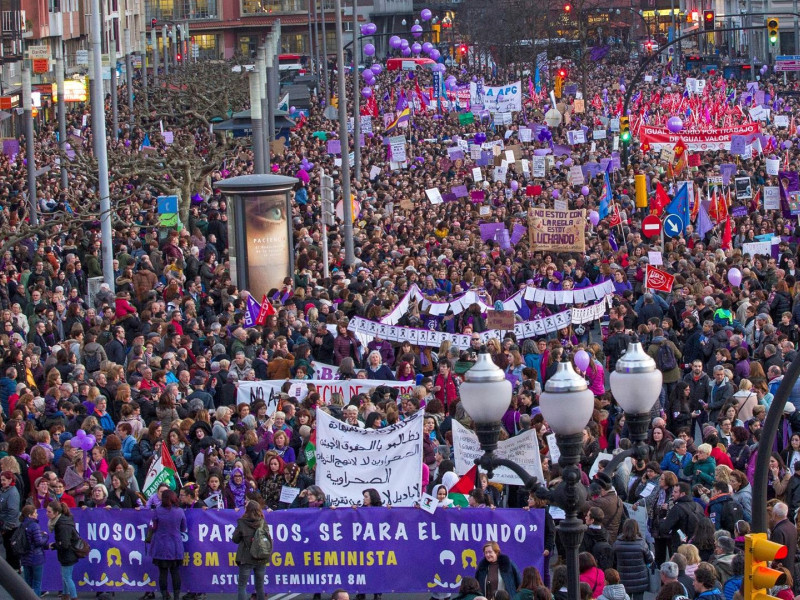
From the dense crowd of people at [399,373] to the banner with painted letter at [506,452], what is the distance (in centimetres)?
14

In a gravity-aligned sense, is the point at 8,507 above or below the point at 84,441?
below

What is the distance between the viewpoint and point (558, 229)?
25.0 meters

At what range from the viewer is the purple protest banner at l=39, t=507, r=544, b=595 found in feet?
42.5

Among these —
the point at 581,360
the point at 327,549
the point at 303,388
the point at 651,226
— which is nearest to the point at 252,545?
the point at 327,549

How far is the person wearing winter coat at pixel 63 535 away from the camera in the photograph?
13.2m

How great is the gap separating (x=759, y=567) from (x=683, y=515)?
16.9ft

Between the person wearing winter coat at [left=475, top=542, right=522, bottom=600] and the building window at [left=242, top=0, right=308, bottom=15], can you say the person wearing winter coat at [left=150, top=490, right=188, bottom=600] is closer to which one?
the person wearing winter coat at [left=475, top=542, right=522, bottom=600]

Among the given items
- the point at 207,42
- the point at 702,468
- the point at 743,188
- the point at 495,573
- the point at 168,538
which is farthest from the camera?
the point at 207,42

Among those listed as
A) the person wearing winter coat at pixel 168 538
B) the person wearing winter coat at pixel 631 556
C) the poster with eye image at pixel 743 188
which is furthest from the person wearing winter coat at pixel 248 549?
the poster with eye image at pixel 743 188

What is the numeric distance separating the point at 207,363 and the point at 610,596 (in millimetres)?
8585

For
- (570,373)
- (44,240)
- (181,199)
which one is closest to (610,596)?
(570,373)

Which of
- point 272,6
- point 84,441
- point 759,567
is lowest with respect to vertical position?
point 84,441

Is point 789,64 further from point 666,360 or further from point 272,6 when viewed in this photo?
point 272,6

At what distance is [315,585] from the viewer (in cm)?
1332
